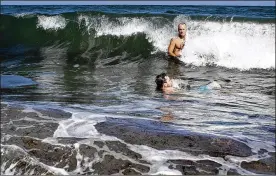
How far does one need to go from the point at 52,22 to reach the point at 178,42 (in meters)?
7.88

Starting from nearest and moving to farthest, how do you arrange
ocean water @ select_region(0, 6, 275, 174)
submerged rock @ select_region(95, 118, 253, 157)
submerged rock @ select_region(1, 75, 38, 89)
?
submerged rock @ select_region(95, 118, 253, 157) < ocean water @ select_region(0, 6, 275, 174) < submerged rock @ select_region(1, 75, 38, 89)

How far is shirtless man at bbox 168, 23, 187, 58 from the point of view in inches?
461

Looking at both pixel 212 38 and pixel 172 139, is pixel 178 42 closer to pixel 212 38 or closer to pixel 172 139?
pixel 212 38

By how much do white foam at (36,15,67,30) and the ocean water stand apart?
0.06m

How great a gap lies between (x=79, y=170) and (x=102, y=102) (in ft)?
9.56

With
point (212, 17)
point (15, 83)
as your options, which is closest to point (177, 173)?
point (15, 83)

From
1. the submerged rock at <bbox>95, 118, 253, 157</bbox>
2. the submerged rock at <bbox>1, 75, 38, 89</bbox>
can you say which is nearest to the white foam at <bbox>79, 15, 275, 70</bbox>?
the submerged rock at <bbox>1, 75, 38, 89</bbox>

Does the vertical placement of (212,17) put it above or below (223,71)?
above

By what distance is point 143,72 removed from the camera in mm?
11383

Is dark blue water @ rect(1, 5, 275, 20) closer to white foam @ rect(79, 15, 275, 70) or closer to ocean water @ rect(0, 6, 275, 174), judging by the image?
white foam @ rect(79, 15, 275, 70)

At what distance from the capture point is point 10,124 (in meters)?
5.11

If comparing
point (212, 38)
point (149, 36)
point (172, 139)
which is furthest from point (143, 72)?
point (172, 139)

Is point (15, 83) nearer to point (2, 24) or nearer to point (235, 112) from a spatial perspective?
point (235, 112)

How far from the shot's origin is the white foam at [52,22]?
58.3 ft
